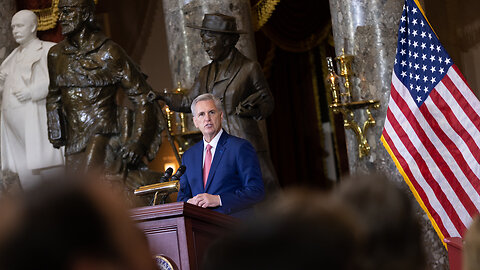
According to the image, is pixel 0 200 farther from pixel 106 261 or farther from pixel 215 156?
pixel 215 156


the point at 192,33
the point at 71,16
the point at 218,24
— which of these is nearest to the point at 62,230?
the point at 218,24

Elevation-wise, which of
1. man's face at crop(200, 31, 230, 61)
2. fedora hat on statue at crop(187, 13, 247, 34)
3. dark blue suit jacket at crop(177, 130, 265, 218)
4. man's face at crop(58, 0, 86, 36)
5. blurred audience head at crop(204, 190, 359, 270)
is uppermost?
man's face at crop(58, 0, 86, 36)

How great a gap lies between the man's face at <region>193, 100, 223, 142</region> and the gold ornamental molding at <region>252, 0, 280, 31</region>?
5.53 m

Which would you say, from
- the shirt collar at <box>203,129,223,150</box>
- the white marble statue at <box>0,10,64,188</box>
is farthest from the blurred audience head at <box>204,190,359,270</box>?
the white marble statue at <box>0,10,64,188</box>

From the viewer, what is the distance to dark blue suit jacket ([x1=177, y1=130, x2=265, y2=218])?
4.38 metres

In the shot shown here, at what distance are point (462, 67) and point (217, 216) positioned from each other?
256 inches

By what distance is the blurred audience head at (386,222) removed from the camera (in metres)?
1.13

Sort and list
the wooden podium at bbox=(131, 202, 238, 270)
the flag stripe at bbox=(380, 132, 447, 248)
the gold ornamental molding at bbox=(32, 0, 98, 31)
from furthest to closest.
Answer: the gold ornamental molding at bbox=(32, 0, 98, 31) → the flag stripe at bbox=(380, 132, 447, 248) → the wooden podium at bbox=(131, 202, 238, 270)

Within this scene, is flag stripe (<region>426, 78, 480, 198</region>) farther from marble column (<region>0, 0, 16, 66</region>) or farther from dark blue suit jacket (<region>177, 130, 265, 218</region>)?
marble column (<region>0, 0, 16, 66</region>)

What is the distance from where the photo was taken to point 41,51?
301 inches

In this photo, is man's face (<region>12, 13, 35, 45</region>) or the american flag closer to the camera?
the american flag

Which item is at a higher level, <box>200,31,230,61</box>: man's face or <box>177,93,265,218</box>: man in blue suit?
<box>200,31,230,61</box>: man's face

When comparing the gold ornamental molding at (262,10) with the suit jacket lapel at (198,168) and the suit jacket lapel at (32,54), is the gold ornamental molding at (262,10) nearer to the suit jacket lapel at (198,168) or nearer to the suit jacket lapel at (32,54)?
the suit jacket lapel at (32,54)

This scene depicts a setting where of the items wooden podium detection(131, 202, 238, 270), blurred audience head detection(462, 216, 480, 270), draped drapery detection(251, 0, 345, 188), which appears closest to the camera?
blurred audience head detection(462, 216, 480, 270)
